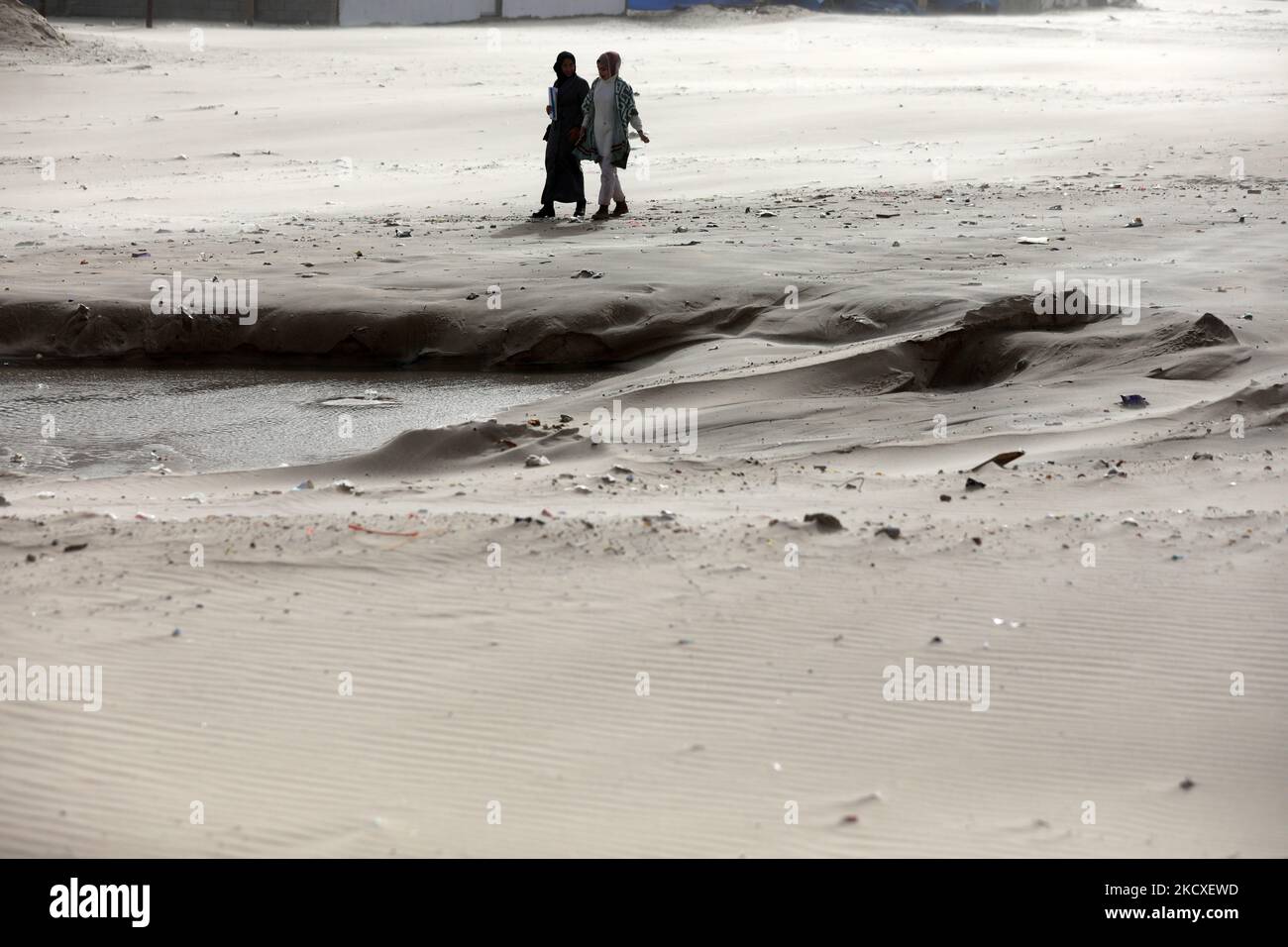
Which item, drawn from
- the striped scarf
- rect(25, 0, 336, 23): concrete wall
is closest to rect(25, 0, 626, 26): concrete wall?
rect(25, 0, 336, 23): concrete wall

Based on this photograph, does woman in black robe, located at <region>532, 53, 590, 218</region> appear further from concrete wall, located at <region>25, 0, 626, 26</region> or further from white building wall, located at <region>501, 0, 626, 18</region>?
white building wall, located at <region>501, 0, 626, 18</region>

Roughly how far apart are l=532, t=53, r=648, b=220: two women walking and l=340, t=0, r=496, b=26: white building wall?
23.1 meters

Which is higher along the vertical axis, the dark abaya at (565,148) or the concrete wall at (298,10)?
the concrete wall at (298,10)

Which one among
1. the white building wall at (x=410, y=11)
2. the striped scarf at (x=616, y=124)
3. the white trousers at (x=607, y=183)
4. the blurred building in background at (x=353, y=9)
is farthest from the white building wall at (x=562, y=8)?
the white trousers at (x=607, y=183)

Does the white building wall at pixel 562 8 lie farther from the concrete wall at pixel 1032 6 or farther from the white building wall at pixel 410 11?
the concrete wall at pixel 1032 6

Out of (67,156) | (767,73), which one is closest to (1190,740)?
(67,156)

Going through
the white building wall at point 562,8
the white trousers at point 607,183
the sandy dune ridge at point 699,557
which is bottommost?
the sandy dune ridge at point 699,557

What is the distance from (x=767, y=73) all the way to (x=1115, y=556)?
22.6 m

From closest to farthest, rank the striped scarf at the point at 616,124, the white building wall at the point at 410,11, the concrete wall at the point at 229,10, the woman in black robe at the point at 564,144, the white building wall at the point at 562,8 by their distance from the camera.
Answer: the striped scarf at the point at 616,124, the woman in black robe at the point at 564,144, the concrete wall at the point at 229,10, the white building wall at the point at 410,11, the white building wall at the point at 562,8

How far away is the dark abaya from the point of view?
12477mm

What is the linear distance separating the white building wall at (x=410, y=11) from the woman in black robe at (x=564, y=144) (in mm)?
23058

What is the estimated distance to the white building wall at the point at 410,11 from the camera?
3362 cm
